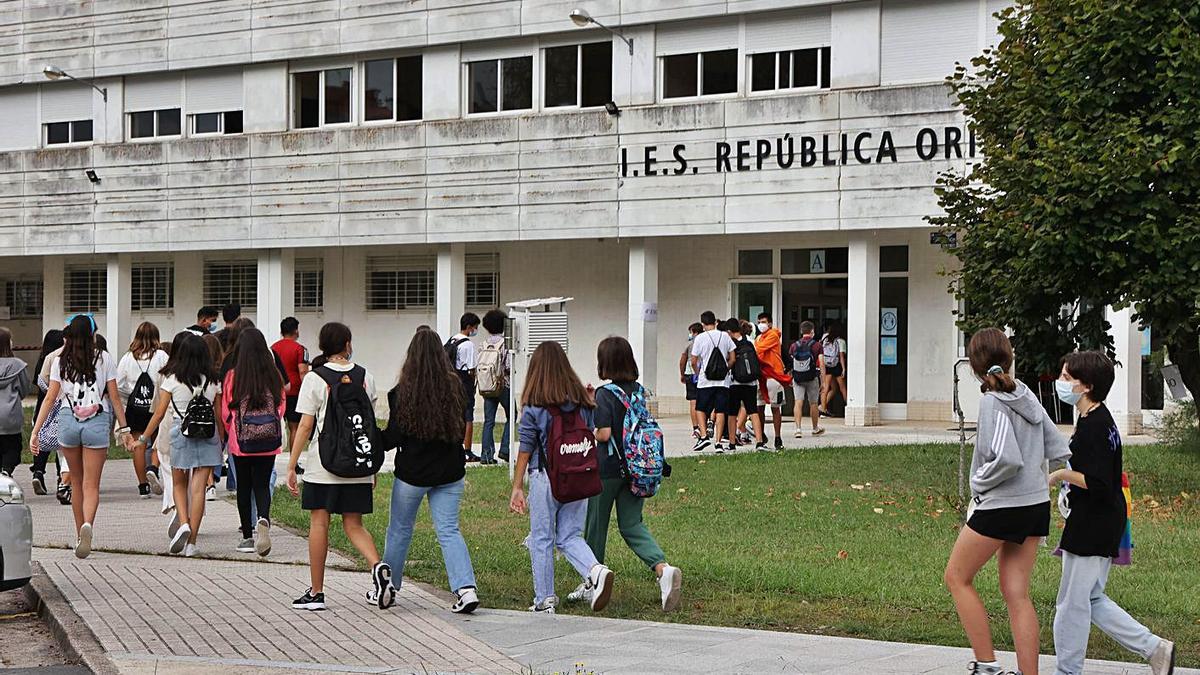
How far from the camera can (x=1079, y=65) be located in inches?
578

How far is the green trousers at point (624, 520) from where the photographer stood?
31.6 feet

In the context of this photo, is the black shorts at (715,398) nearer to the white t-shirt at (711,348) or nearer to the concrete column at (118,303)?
the white t-shirt at (711,348)

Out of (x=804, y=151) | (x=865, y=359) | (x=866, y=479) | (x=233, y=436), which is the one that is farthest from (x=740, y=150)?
(x=233, y=436)

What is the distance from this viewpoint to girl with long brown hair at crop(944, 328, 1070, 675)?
7082 mm

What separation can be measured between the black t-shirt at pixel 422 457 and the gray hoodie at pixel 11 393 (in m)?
6.37

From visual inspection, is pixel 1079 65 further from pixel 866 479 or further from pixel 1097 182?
pixel 866 479

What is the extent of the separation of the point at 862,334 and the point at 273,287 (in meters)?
12.9

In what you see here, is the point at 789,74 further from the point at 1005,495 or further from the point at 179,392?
the point at 1005,495

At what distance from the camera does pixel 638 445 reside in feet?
31.3

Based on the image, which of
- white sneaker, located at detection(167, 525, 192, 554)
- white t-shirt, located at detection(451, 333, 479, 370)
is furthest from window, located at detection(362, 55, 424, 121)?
white sneaker, located at detection(167, 525, 192, 554)

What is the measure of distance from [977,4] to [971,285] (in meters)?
10.2

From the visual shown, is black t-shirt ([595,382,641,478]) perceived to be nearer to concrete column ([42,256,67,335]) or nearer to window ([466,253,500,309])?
window ([466,253,500,309])

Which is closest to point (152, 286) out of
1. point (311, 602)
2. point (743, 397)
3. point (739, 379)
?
point (743, 397)

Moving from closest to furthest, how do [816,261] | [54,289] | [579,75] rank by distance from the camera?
1. [816,261]
2. [579,75]
3. [54,289]
